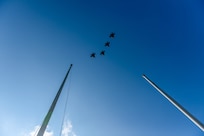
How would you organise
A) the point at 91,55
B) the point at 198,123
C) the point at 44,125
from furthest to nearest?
the point at 91,55, the point at 198,123, the point at 44,125

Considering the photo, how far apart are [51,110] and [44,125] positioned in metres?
1.01

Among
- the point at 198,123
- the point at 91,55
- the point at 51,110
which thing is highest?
the point at 91,55

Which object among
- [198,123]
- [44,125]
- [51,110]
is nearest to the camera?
[44,125]

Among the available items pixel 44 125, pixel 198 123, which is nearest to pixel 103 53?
pixel 198 123

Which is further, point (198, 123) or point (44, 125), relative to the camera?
point (198, 123)

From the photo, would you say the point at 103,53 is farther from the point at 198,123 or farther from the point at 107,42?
the point at 198,123

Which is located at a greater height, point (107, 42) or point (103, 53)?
point (107, 42)

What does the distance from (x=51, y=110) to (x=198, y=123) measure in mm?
7486

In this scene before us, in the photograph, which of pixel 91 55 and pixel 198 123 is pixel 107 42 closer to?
pixel 91 55

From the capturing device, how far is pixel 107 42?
20.7 metres

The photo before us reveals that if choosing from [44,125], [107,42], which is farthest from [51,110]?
[107,42]

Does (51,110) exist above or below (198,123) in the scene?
below

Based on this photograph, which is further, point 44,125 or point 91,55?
point 91,55

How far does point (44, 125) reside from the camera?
562 cm
